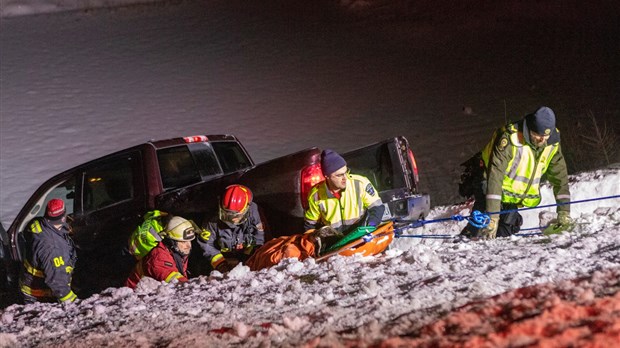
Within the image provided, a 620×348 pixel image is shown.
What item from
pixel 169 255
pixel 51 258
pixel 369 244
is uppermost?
pixel 51 258

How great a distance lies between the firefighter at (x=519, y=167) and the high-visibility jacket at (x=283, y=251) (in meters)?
1.47

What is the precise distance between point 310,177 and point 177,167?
5.46ft

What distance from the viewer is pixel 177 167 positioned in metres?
5.91

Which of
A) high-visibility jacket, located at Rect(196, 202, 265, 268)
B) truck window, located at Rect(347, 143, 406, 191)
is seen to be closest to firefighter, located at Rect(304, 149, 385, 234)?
high-visibility jacket, located at Rect(196, 202, 265, 268)

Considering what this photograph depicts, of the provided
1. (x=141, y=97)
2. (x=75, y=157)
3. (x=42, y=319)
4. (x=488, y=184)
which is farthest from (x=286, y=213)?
(x=141, y=97)

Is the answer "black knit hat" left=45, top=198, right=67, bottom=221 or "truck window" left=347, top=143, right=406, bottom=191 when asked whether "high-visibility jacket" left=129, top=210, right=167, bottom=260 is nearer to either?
"black knit hat" left=45, top=198, right=67, bottom=221

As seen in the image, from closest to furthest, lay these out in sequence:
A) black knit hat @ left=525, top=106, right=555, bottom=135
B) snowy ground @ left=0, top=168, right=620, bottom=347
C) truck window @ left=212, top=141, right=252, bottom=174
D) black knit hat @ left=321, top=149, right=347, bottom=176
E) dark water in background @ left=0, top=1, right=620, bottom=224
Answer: snowy ground @ left=0, top=168, right=620, bottom=347, black knit hat @ left=525, top=106, right=555, bottom=135, black knit hat @ left=321, top=149, right=347, bottom=176, truck window @ left=212, top=141, right=252, bottom=174, dark water in background @ left=0, top=1, right=620, bottom=224

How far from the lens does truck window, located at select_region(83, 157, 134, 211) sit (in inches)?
233

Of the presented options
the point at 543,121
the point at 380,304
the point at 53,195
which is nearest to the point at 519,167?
the point at 543,121

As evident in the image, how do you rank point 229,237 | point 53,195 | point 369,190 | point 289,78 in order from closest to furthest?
point 369,190 < point 229,237 < point 53,195 < point 289,78

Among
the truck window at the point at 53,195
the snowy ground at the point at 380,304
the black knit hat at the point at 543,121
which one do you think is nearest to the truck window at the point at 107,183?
the truck window at the point at 53,195

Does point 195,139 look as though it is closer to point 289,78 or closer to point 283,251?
point 283,251

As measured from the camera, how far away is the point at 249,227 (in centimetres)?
519

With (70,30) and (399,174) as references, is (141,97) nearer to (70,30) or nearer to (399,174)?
(70,30)
